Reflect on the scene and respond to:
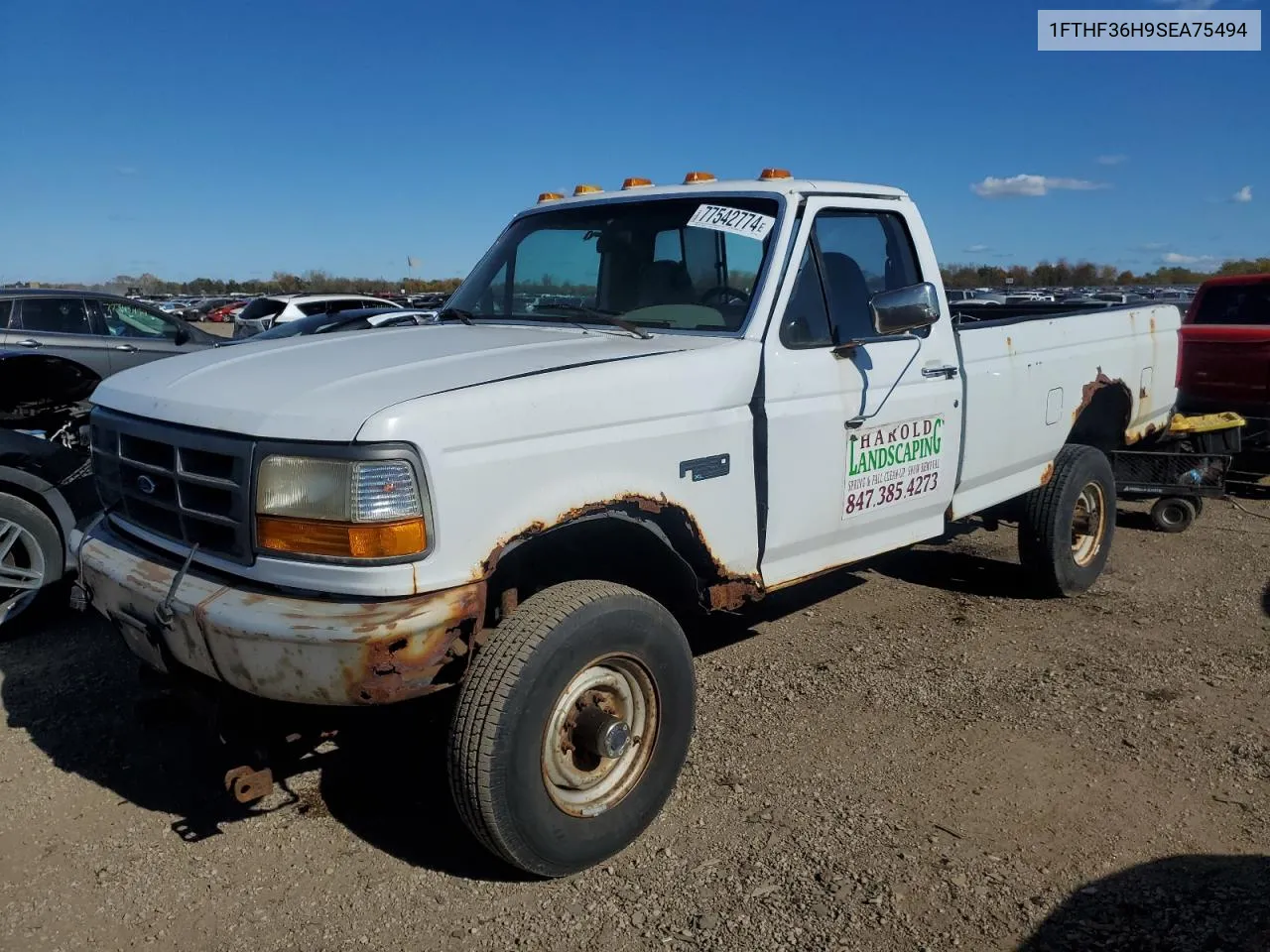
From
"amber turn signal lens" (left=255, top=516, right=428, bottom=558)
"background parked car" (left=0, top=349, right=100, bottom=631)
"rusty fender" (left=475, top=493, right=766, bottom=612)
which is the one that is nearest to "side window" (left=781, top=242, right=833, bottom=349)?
"rusty fender" (left=475, top=493, right=766, bottom=612)

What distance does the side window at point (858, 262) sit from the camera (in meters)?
4.04

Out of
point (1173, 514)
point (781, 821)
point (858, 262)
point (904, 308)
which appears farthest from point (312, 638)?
point (1173, 514)

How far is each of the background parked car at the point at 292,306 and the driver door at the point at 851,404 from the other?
1586cm

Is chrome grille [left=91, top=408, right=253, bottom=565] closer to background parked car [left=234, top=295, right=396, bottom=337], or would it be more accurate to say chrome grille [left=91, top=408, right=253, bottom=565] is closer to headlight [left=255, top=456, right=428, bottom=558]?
headlight [left=255, top=456, right=428, bottom=558]

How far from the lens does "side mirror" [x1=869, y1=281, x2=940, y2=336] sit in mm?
3699

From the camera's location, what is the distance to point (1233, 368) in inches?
332

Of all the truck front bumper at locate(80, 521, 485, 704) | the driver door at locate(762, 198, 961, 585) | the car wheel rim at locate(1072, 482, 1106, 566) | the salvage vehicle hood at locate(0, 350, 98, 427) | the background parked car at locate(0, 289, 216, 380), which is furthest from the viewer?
the background parked car at locate(0, 289, 216, 380)

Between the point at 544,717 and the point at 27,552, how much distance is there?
3.27 m

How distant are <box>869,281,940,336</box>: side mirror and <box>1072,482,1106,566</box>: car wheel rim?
8.62ft

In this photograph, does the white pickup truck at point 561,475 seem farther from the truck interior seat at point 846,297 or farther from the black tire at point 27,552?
the black tire at point 27,552

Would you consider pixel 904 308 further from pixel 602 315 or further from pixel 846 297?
pixel 602 315

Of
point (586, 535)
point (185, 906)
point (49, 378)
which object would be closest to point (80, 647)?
point (49, 378)

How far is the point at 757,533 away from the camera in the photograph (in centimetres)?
360

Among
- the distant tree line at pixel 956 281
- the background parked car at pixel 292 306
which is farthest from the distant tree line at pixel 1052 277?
the background parked car at pixel 292 306
